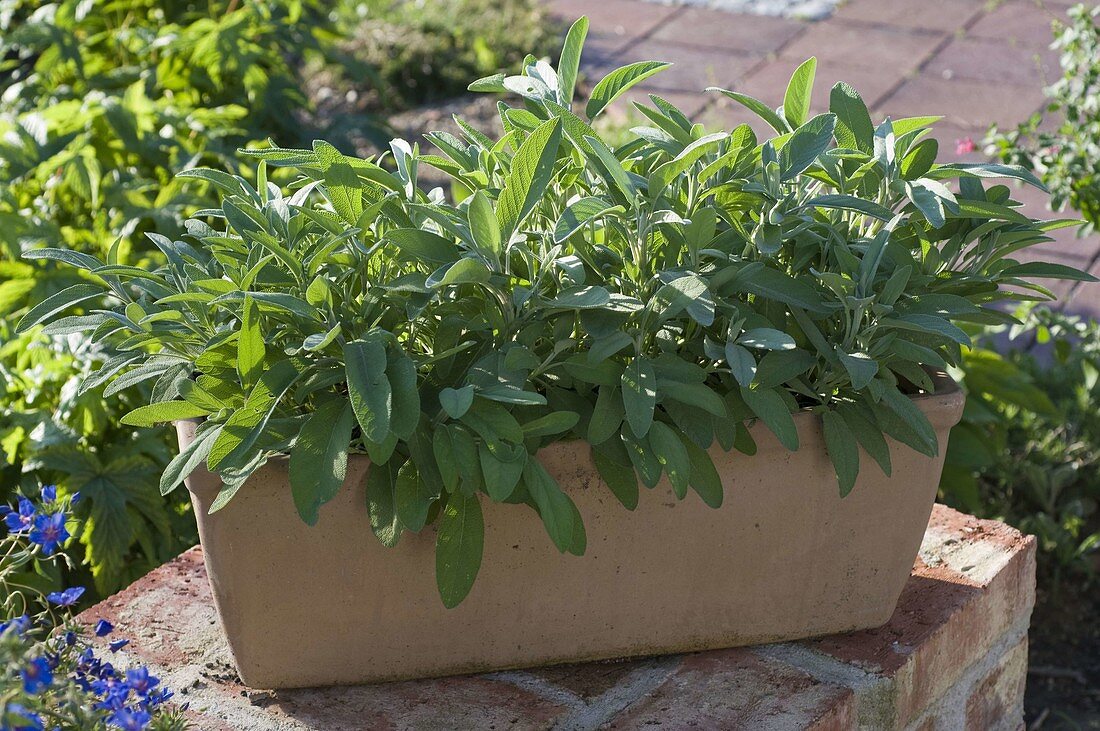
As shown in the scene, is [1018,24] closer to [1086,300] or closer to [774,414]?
[1086,300]

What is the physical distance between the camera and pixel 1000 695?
1699 millimetres

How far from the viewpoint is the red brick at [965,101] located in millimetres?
4324

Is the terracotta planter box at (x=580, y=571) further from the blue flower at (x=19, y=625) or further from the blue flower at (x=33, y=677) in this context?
the blue flower at (x=33, y=677)

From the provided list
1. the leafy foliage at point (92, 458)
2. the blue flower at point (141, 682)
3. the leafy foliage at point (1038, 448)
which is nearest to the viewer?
the blue flower at point (141, 682)

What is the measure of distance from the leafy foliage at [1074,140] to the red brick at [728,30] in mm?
2664

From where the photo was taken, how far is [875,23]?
5242 mm

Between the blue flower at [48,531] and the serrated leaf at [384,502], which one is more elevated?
the blue flower at [48,531]

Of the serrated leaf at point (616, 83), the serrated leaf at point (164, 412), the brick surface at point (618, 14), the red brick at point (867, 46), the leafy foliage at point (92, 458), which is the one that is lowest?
the leafy foliage at point (92, 458)

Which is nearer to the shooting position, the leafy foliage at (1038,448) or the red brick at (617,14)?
the leafy foliage at (1038,448)

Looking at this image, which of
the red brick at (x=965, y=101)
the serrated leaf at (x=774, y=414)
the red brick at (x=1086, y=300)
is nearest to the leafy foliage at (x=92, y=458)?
the serrated leaf at (x=774, y=414)

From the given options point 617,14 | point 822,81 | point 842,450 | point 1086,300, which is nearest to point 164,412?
point 842,450

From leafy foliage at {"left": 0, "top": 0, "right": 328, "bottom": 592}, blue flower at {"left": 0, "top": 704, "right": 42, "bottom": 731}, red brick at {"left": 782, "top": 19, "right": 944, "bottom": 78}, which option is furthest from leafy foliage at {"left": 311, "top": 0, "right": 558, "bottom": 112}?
blue flower at {"left": 0, "top": 704, "right": 42, "bottom": 731}

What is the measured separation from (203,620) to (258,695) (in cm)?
19

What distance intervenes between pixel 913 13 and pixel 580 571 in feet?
15.3
